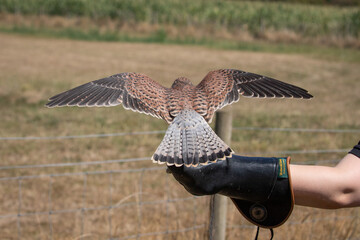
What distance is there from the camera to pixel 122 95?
9.63 feet

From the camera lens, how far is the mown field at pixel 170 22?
22.7m

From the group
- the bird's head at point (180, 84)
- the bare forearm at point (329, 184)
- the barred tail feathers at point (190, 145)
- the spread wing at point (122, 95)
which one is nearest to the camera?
the bare forearm at point (329, 184)

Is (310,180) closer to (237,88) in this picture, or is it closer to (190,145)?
(190,145)

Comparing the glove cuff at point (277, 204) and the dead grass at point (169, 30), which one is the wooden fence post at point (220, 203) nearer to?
the glove cuff at point (277, 204)

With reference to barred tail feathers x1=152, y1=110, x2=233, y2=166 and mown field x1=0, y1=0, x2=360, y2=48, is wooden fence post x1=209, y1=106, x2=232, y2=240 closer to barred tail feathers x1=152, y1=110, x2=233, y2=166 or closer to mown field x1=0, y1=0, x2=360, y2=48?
barred tail feathers x1=152, y1=110, x2=233, y2=166

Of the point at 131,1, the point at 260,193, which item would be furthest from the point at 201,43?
the point at 260,193

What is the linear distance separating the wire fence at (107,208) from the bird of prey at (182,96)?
0.96 metres

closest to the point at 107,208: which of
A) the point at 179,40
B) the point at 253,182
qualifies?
the point at 253,182

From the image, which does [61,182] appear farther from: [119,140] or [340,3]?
[340,3]

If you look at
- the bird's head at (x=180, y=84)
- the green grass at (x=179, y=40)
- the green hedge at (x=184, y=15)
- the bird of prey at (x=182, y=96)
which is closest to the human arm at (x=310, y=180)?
the bird of prey at (x=182, y=96)

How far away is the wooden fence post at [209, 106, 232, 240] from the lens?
10.4 ft

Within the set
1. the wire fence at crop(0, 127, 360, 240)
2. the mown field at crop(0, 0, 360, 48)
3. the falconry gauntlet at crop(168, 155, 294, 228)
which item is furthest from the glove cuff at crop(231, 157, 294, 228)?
the mown field at crop(0, 0, 360, 48)

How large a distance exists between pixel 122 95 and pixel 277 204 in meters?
1.38

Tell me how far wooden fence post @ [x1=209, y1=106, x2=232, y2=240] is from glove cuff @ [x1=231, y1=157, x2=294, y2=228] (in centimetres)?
113
